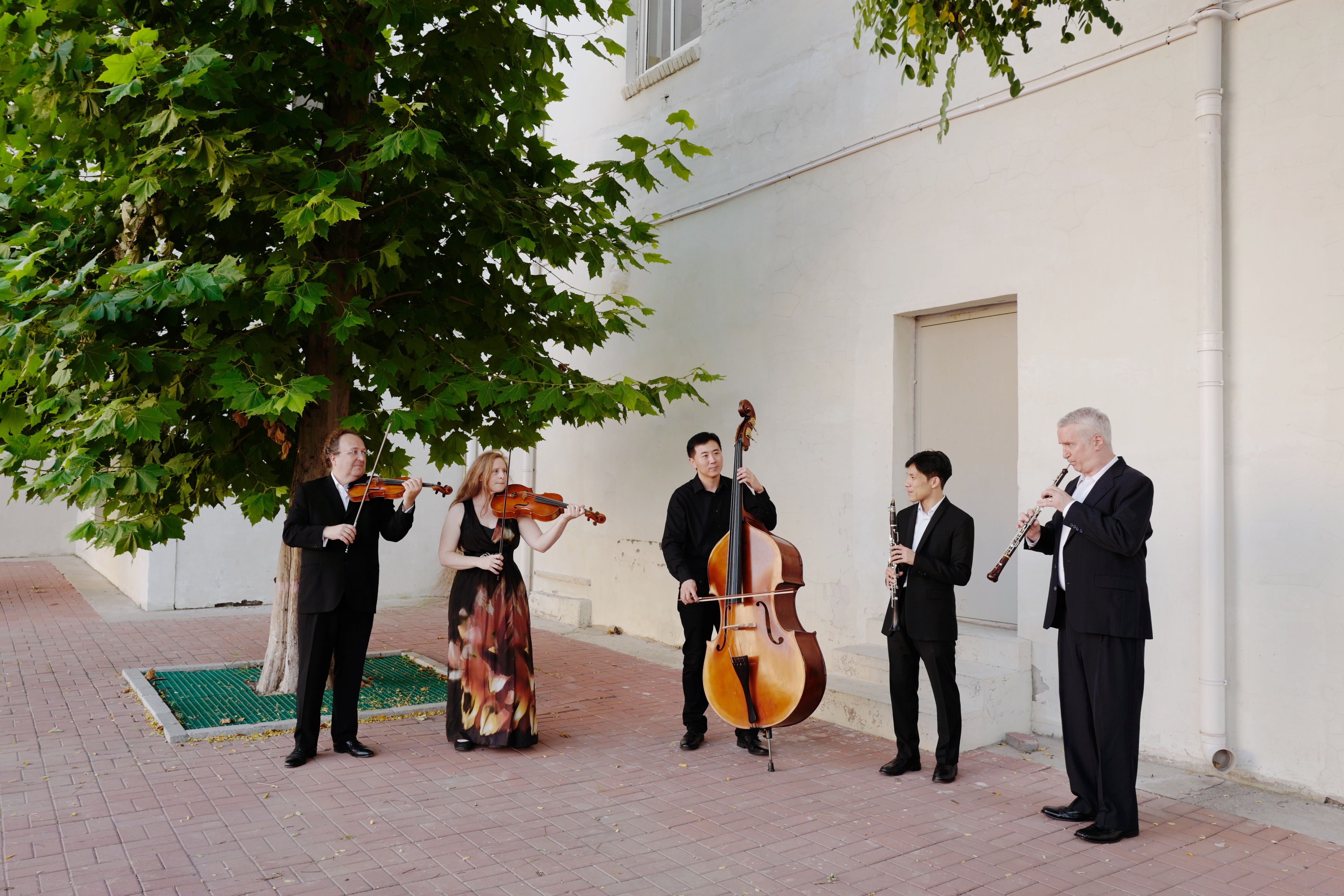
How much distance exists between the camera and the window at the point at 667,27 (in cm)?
973

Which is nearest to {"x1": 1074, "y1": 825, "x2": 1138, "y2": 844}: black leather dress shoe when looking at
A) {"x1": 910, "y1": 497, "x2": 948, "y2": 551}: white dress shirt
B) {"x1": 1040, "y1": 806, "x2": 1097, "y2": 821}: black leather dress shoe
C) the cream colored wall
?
{"x1": 1040, "y1": 806, "x2": 1097, "y2": 821}: black leather dress shoe

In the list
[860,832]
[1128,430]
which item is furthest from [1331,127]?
[860,832]

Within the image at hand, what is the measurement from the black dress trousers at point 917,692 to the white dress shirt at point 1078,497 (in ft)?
2.56

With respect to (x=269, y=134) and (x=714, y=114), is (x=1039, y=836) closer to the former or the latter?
(x=269, y=134)

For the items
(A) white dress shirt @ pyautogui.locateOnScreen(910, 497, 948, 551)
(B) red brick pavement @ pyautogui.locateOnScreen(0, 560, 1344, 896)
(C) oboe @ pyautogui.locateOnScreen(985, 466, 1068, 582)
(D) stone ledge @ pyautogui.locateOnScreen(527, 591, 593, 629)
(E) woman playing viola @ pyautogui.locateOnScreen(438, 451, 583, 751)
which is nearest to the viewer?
(B) red brick pavement @ pyautogui.locateOnScreen(0, 560, 1344, 896)

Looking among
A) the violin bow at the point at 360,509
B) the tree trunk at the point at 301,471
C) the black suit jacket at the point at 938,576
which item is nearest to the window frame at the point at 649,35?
the tree trunk at the point at 301,471

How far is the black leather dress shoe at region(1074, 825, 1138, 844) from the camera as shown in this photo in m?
4.18

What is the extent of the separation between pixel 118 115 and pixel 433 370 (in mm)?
2199

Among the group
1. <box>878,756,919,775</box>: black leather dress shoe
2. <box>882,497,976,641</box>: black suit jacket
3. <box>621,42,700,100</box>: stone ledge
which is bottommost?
<box>878,756,919,775</box>: black leather dress shoe

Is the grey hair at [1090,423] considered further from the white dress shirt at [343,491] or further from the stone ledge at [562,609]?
the stone ledge at [562,609]

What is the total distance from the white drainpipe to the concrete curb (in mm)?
4135

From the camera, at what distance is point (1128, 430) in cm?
569

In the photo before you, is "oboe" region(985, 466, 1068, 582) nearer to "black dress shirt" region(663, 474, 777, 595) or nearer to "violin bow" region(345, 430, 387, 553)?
"black dress shirt" region(663, 474, 777, 595)

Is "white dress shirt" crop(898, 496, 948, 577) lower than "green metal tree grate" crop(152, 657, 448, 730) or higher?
higher
